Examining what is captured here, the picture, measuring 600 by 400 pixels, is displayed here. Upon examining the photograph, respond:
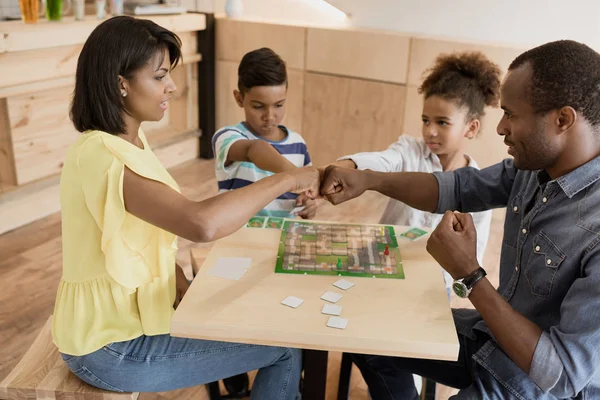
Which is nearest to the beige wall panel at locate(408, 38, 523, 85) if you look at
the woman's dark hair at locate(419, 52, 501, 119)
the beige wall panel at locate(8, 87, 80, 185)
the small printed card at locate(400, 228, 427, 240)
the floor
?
the floor

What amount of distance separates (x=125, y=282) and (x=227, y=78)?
3.19 metres

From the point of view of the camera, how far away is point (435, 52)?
3.62m

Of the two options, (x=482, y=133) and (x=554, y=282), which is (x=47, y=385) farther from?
(x=482, y=133)

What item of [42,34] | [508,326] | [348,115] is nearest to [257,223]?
[508,326]

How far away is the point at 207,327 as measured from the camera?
4.03 feet

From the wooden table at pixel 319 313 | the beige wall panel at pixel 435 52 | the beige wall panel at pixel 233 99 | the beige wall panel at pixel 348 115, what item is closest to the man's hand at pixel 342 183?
the wooden table at pixel 319 313

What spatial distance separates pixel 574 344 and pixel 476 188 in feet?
2.25

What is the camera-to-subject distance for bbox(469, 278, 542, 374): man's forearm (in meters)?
1.21

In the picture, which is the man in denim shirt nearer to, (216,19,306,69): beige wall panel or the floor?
the floor

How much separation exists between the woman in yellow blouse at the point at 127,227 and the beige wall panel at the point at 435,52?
95.0 inches

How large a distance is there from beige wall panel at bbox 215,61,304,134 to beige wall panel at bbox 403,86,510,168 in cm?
81

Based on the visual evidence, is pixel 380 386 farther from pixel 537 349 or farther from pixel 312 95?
pixel 312 95

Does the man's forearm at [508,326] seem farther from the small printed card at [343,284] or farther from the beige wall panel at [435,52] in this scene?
the beige wall panel at [435,52]

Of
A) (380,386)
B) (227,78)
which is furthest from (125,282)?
(227,78)
